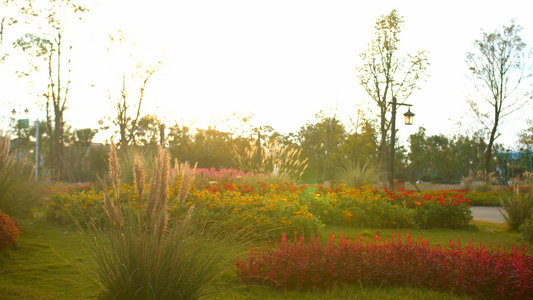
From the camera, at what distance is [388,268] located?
395 centimetres

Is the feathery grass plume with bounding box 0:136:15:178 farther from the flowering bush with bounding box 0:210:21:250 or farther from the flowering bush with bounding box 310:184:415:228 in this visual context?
the flowering bush with bounding box 310:184:415:228

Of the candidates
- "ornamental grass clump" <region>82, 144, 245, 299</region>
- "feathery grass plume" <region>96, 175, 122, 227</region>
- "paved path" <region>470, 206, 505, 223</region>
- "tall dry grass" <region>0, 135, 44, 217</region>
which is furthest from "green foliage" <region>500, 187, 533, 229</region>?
"tall dry grass" <region>0, 135, 44, 217</region>

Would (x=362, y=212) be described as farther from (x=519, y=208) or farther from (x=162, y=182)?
(x=162, y=182)

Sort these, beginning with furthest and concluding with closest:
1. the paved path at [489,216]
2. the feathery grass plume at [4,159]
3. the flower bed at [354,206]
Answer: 1. the paved path at [489,216]
2. the flower bed at [354,206]
3. the feathery grass plume at [4,159]

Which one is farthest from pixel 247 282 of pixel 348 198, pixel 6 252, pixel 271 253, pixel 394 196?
pixel 394 196

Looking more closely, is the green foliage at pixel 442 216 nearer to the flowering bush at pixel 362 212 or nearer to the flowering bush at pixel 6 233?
the flowering bush at pixel 362 212

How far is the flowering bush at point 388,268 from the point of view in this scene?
145 inches

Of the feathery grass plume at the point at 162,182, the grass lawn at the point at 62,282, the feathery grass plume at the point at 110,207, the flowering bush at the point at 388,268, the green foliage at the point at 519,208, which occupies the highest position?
the feathery grass plume at the point at 162,182

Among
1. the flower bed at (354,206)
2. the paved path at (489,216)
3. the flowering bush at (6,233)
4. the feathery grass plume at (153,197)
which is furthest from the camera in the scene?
the paved path at (489,216)

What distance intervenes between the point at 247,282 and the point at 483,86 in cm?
2493

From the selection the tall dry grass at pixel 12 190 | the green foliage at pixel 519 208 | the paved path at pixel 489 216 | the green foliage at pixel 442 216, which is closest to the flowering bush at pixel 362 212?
the green foliage at pixel 442 216

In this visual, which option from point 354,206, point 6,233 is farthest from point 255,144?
point 6,233

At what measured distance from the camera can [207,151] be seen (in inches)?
1299

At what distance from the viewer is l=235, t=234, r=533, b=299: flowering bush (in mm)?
3695
